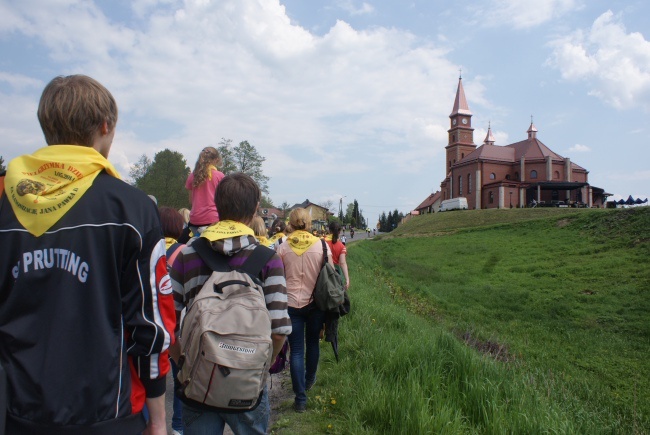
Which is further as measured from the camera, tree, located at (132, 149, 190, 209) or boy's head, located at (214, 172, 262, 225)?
tree, located at (132, 149, 190, 209)

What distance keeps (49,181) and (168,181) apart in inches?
2453

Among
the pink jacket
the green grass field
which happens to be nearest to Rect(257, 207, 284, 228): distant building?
the pink jacket

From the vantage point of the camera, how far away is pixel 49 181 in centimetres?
178

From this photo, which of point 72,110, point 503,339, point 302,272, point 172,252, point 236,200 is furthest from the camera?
point 503,339

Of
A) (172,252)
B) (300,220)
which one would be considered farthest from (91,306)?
(300,220)

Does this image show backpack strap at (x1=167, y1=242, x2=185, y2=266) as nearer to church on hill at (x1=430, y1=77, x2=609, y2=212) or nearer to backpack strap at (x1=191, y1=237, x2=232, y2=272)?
backpack strap at (x1=191, y1=237, x2=232, y2=272)

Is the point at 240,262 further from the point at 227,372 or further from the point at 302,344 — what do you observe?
the point at 302,344

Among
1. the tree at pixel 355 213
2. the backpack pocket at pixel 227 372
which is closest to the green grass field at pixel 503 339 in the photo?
the backpack pocket at pixel 227 372

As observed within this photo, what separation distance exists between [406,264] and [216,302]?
25000 millimetres

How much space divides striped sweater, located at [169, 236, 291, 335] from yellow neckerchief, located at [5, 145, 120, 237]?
0.97m

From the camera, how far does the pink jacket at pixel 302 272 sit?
17.2ft

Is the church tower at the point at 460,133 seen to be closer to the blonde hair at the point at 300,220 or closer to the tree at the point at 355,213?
the tree at the point at 355,213

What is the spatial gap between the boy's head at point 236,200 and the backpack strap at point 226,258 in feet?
0.75

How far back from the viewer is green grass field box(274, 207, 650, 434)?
4.61 metres
